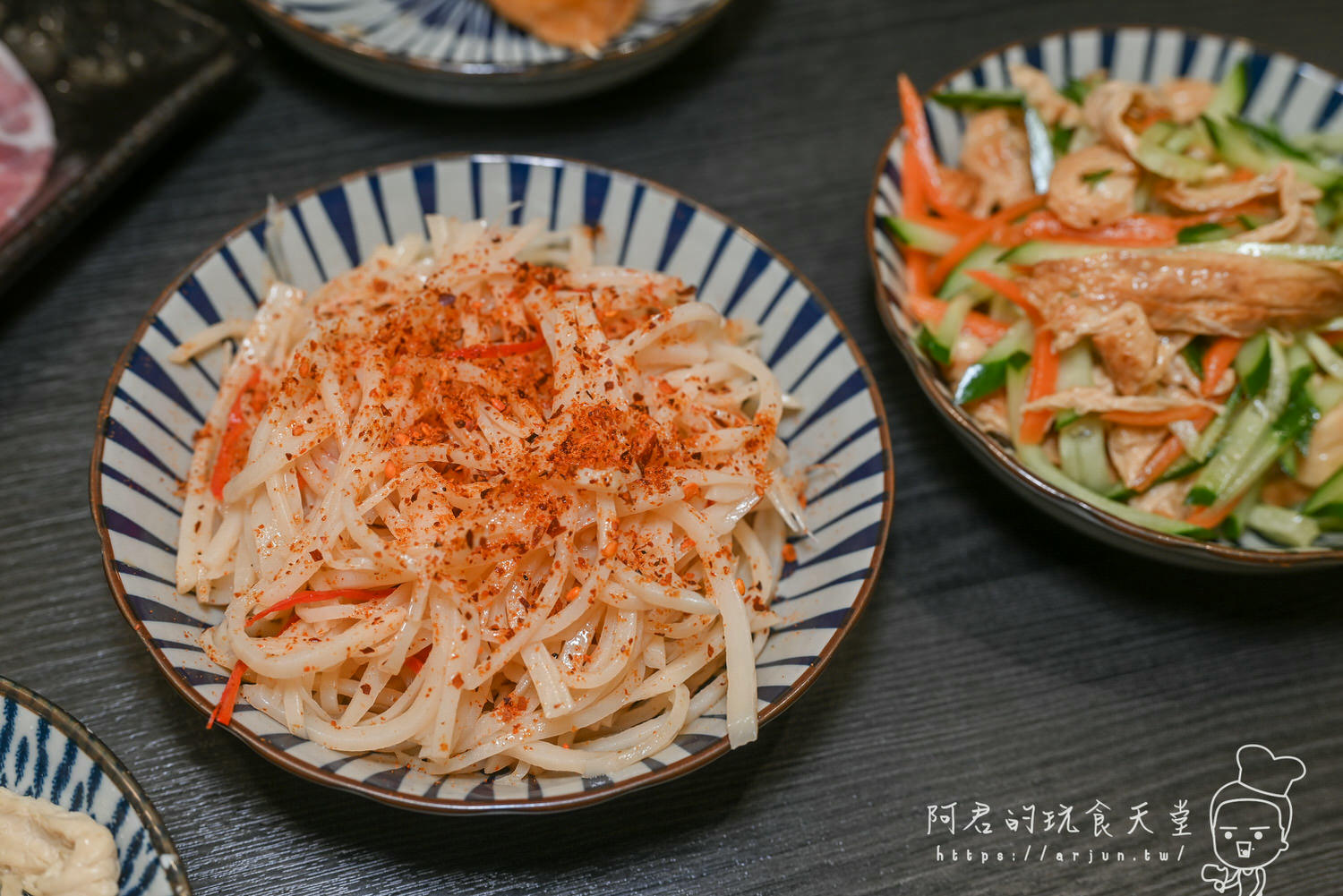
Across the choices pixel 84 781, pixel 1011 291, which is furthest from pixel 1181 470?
pixel 84 781

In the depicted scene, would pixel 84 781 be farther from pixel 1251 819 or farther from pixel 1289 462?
pixel 1289 462

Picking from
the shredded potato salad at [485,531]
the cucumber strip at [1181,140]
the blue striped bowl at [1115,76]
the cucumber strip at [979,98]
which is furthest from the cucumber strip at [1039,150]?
the shredded potato salad at [485,531]

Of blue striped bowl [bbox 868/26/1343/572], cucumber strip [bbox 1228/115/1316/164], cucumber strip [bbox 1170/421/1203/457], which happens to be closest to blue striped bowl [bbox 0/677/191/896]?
blue striped bowl [bbox 868/26/1343/572]

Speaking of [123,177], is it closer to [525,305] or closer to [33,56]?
[33,56]

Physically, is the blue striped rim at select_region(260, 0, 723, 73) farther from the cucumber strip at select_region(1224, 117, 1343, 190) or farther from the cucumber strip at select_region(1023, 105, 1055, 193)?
the cucumber strip at select_region(1224, 117, 1343, 190)

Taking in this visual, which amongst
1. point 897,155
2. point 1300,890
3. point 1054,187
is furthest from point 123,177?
point 1300,890

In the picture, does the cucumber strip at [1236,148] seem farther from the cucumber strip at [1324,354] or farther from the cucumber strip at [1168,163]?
the cucumber strip at [1324,354]
